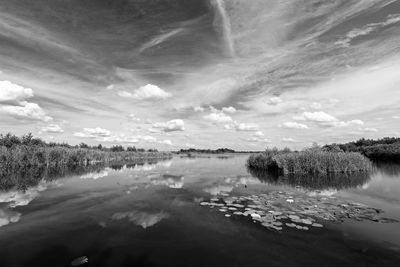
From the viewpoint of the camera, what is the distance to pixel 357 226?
23.2 ft

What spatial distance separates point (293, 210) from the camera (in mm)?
8727

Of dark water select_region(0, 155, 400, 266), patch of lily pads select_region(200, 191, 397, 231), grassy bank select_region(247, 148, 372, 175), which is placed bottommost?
dark water select_region(0, 155, 400, 266)

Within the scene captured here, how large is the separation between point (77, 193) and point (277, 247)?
10.7 m

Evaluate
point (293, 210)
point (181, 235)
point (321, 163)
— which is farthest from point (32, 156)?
point (321, 163)

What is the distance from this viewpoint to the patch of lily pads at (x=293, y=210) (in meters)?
7.41

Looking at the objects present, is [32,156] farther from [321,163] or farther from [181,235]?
[321,163]

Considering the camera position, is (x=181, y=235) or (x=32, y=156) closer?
(x=181, y=235)

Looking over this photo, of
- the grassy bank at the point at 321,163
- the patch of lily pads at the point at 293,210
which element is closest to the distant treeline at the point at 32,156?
the patch of lily pads at the point at 293,210

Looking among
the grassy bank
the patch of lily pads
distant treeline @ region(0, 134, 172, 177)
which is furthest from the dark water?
distant treeline @ region(0, 134, 172, 177)

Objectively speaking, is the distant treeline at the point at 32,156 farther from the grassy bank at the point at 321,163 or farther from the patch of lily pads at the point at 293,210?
the grassy bank at the point at 321,163

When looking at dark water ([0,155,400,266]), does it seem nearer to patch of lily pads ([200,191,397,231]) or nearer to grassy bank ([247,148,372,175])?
patch of lily pads ([200,191,397,231])

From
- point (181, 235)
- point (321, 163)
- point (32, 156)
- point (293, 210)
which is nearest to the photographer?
point (181, 235)

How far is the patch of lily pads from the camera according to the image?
7.41m

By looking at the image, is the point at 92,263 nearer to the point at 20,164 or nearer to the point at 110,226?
the point at 110,226
